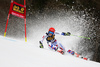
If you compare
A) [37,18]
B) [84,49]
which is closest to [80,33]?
[84,49]

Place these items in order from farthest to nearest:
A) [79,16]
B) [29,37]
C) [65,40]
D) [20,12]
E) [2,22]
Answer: [2,22] < [29,37] < [79,16] < [65,40] < [20,12]

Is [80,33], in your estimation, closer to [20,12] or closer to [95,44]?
[95,44]

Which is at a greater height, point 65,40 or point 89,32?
point 89,32

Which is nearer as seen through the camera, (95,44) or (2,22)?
(95,44)

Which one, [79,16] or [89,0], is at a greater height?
[89,0]

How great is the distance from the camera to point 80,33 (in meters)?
9.82

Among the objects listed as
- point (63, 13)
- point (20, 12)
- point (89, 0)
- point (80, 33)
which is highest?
point (89, 0)

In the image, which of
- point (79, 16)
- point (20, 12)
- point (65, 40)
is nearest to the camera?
point (20, 12)

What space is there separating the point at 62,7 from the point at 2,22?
20.9ft

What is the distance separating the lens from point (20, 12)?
608cm

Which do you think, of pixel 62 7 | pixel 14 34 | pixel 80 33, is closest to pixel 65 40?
pixel 80 33

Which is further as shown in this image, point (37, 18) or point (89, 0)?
point (37, 18)

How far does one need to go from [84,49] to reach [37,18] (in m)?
5.35

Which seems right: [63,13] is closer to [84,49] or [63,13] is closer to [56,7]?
[56,7]
